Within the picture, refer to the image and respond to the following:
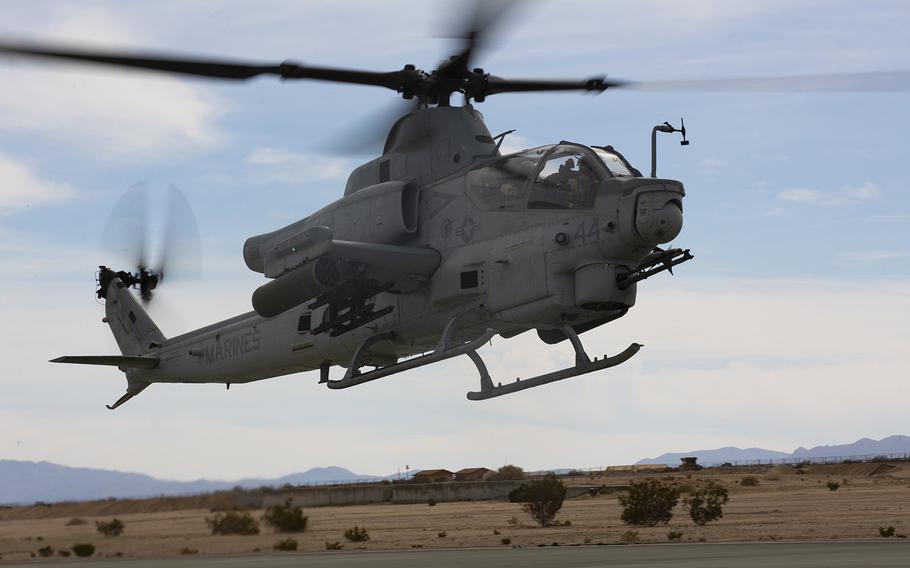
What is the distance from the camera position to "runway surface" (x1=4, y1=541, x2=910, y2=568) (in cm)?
1911

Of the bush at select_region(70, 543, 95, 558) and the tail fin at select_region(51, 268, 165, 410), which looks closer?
the bush at select_region(70, 543, 95, 558)

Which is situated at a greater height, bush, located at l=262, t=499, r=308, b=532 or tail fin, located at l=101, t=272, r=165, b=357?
tail fin, located at l=101, t=272, r=165, b=357

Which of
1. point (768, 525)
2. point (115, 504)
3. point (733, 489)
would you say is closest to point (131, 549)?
point (115, 504)

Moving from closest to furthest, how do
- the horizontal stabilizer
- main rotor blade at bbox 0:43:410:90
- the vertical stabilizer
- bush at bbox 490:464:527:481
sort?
main rotor blade at bbox 0:43:410:90 → the horizontal stabilizer → the vertical stabilizer → bush at bbox 490:464:527:481

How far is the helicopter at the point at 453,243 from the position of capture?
18812 millimetres

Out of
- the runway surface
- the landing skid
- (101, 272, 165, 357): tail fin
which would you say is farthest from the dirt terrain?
(101, 272, 165, 357): tail fin

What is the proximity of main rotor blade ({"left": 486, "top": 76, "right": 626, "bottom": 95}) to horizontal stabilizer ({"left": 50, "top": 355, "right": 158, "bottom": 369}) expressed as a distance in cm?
1166

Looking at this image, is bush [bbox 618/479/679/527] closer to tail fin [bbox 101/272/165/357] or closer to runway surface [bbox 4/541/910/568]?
runway surface [bbox 4/541/910/568]

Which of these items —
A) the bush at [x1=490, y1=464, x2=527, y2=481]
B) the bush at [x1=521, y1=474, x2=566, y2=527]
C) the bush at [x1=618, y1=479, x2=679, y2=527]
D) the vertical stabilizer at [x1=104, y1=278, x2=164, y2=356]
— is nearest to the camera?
the vertical stabilizer at [x1=104, y1=278, x2=164, y2=356]

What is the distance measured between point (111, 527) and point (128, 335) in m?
11.6

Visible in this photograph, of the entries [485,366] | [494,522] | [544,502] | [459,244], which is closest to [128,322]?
[459,244]

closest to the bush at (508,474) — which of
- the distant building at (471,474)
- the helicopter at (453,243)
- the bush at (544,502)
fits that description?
the distant building at (471,474)

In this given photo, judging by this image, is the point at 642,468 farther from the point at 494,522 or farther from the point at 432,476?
the point at 494,522

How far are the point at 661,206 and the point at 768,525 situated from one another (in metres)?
21.6
